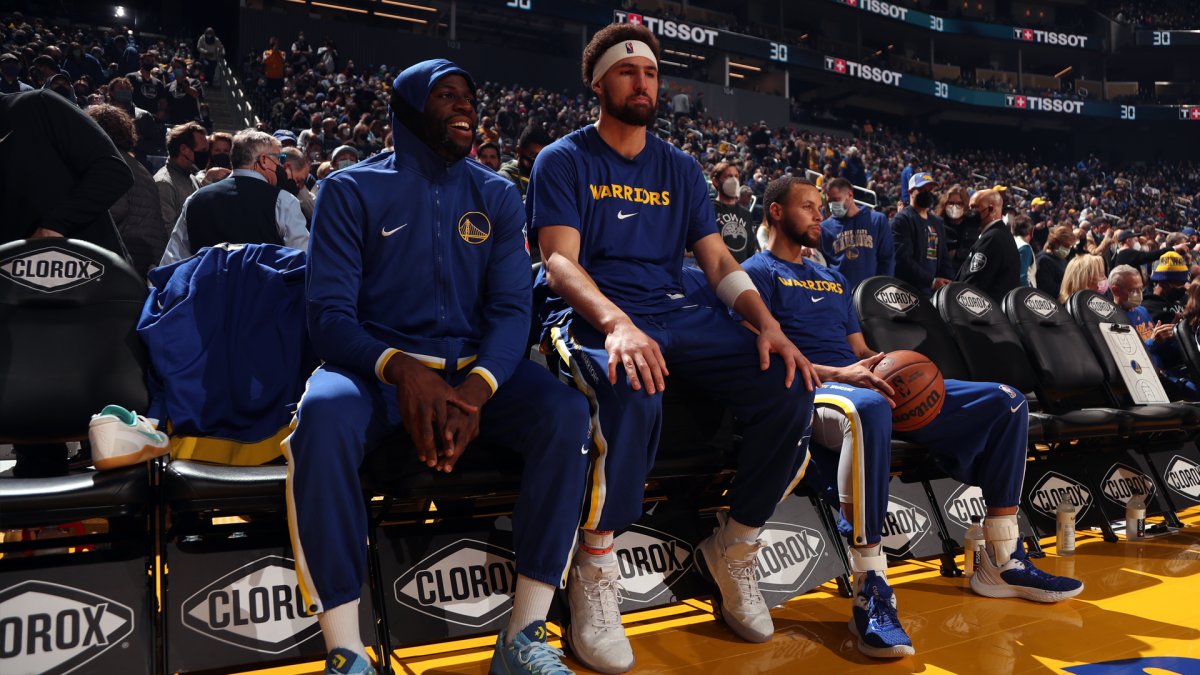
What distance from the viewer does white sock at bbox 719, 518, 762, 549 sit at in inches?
111

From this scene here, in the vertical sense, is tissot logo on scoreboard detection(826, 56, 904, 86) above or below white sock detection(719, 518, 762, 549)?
above

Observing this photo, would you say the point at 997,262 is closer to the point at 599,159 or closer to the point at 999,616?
the point at 999,616

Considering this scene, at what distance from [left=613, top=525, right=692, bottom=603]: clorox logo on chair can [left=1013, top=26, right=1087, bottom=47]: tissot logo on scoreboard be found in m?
35.4

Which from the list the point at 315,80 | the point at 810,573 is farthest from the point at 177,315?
the point at 315,80

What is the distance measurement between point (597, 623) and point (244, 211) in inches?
101

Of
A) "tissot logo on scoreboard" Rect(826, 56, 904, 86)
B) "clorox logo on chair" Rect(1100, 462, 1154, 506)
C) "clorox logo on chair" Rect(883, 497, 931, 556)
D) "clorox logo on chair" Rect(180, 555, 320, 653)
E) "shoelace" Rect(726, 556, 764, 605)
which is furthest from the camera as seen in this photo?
"tissot logo on scoreboard" Rect(826, 56, 904, 86)

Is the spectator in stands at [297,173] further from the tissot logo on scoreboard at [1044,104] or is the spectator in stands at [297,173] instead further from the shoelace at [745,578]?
the tissot logo on scoreboard at [1044,104]

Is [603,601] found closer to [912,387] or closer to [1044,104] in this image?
[912,387]

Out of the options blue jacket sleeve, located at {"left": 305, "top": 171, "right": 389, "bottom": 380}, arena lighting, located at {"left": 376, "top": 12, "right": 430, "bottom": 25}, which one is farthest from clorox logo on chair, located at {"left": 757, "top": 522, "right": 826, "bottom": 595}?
arena lighting, located at {"left": 376, "top": 12, "right": 430, "bottom": 25}

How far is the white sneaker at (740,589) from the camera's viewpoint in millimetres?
2826

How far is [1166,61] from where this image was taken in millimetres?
35906

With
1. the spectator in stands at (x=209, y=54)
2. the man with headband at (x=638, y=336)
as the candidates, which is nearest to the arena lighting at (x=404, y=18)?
the spectator in stands at (x=209, y=54)

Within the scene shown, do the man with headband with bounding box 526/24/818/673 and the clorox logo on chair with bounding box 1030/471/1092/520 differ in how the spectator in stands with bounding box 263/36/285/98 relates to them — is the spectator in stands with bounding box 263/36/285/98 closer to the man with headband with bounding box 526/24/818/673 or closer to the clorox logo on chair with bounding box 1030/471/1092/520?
the man with headband with bounding box 526/24/818/673

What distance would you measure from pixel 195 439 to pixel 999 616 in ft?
8.86
